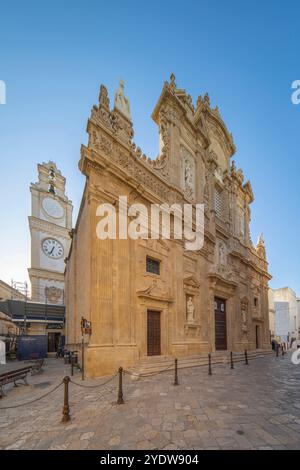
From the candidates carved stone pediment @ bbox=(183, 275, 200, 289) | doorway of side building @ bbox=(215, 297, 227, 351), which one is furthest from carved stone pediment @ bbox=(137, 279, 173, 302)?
doorway of side building @ bbox=(215, 297, 227, 351)

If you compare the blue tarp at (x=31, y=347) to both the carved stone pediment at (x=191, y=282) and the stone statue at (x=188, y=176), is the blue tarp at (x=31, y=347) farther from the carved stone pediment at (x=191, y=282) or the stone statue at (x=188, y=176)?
the stone statue at (x=188, y=176)

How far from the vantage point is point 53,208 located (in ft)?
111

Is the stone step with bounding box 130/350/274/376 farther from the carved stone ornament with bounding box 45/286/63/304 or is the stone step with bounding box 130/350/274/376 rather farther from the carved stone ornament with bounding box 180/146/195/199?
the carved stone ornament with bounding box 45/286/63/304

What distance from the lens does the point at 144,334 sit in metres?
11.6

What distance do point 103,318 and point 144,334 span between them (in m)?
2.79

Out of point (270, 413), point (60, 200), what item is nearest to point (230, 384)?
point (270, 413)

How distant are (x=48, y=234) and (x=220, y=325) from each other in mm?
23994

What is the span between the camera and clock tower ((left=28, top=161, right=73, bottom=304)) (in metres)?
29.3

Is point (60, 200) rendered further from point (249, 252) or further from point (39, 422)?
point (39, 422)

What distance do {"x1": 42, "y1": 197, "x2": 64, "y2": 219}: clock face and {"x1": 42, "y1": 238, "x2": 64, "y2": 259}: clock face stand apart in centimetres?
362

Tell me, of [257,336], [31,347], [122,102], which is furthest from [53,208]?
[257,336]

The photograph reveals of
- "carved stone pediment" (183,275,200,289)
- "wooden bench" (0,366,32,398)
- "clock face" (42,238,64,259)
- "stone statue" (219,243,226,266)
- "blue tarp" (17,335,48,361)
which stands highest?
"clock face" (42,238,64,259)

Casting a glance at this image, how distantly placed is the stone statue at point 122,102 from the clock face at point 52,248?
75.1 feet
